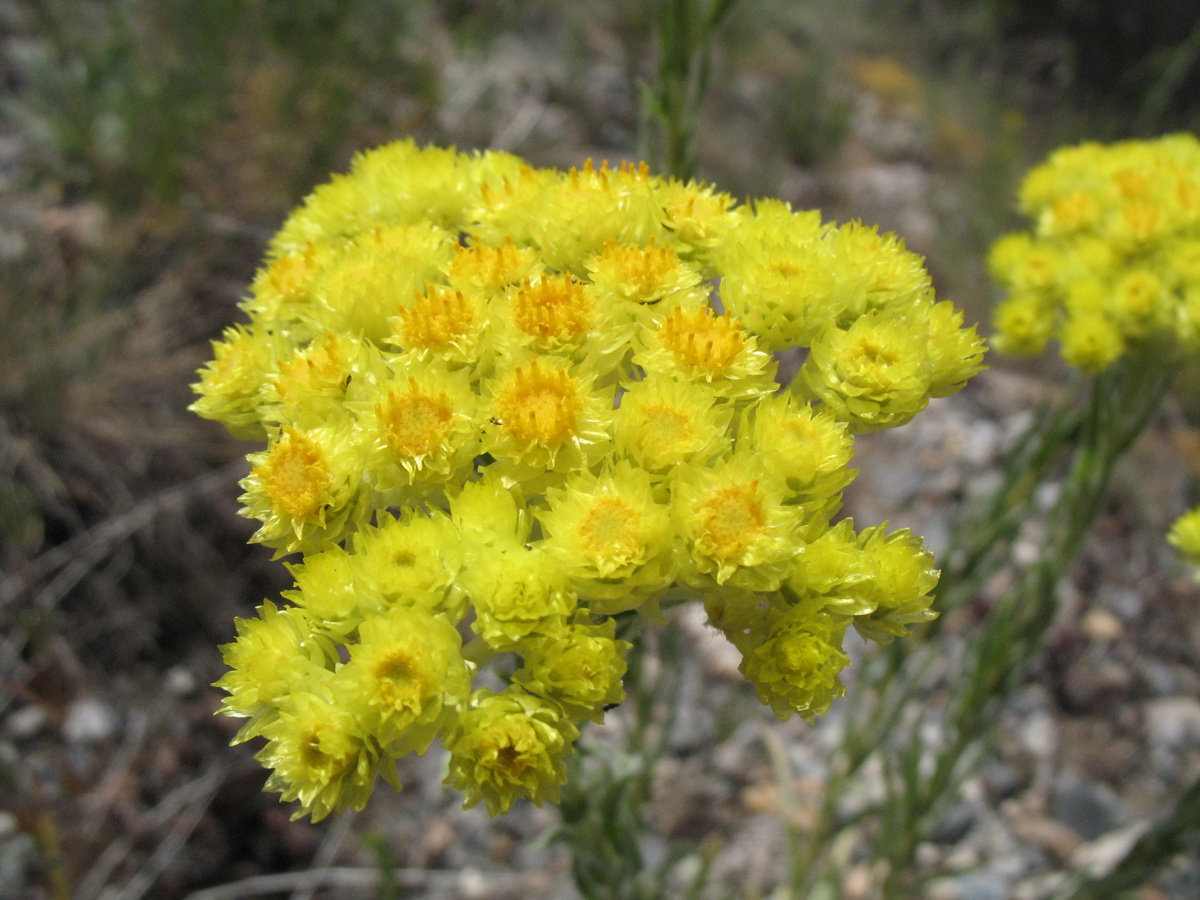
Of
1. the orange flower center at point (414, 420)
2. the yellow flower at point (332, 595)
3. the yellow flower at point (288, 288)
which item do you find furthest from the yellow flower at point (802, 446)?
the yellow flower at point (288, 288)

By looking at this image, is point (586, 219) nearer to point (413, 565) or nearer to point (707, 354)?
point (707, 354)

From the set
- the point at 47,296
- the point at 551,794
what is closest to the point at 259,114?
the point at 47,296

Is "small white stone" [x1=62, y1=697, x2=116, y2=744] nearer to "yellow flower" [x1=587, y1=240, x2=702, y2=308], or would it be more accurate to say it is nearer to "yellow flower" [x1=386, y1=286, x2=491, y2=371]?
"yellow flower" [x1=386, y1=286, x2=491, y2=371]

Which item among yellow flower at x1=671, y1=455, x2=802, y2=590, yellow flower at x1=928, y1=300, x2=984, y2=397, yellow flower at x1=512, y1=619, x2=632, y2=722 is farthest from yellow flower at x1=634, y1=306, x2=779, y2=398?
yellow flower at x1=512, y1=619, x2=632, y2=722

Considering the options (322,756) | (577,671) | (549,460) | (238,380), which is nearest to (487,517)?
(549,460)

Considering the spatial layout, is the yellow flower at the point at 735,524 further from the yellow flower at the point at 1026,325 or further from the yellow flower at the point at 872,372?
the yellow flower at the point at 1026,325
